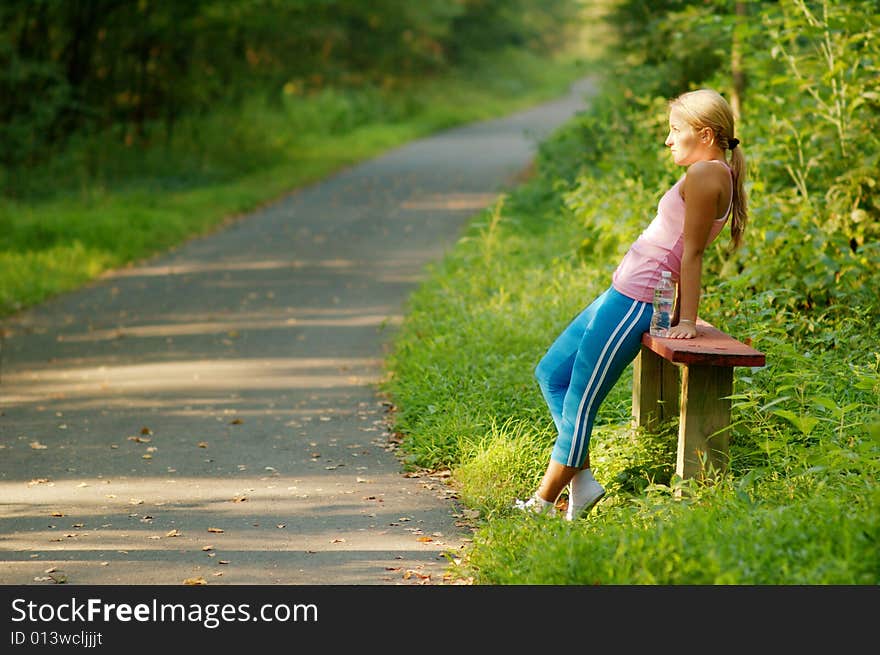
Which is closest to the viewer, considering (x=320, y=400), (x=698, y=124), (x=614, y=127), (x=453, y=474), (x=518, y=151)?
(x=698, y=124)

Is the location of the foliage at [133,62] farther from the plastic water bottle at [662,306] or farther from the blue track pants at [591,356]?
the plastic water bottle at [662,306]

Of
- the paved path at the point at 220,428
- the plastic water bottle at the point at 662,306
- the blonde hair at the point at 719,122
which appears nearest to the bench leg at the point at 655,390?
the plastic water bottle at the point at 662,306

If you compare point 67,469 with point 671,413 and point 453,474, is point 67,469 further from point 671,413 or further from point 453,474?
point 671,413

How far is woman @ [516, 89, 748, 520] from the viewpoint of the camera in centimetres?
535

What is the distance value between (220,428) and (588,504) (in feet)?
10.6

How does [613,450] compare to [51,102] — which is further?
[51,102]

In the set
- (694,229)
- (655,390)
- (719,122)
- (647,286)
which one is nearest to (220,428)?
(655,390)

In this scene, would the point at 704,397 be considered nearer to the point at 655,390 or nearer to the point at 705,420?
the point at 705,420

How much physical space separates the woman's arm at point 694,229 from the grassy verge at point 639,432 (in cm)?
42

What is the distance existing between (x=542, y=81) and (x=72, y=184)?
4685 centimetres

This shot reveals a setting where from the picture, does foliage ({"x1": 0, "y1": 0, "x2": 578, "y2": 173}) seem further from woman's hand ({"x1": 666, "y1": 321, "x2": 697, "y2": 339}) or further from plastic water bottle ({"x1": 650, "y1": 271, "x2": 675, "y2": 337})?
woman's hand ({"x1": 666, "y1": 321, "x2": 697, "y2": 339})

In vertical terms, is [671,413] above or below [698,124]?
below
